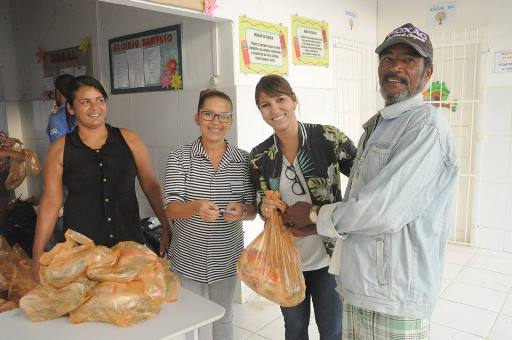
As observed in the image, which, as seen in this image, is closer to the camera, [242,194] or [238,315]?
[242,194]

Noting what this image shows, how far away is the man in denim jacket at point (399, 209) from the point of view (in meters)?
1.11

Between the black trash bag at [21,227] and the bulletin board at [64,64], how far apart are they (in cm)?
129

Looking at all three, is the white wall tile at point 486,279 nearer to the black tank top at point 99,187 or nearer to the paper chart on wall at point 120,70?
the black tank top at point 99,187

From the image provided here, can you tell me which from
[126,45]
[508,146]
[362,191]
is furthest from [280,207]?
[508,146]

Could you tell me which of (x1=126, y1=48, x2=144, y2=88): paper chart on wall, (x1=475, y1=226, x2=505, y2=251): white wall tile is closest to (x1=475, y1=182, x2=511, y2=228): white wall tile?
(x1=475, y1=226, x2=505, y2=251): white wall tile

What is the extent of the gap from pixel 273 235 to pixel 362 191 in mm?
454

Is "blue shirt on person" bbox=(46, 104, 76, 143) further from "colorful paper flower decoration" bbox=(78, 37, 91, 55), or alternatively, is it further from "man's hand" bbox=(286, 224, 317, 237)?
→ "man's hand" bbox=(286, 224, 317, 237)

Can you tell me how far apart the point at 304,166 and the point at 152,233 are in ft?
5.15

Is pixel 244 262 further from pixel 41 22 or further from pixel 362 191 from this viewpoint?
pixel 41 22

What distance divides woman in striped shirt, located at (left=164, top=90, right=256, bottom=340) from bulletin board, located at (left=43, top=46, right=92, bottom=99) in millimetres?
2193

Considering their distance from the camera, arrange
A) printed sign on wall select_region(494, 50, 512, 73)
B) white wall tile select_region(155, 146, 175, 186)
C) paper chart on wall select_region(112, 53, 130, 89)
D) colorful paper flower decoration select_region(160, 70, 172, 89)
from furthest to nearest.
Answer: printed sign on wall select_region(494, 50, 512, 73)
paper chart on wall select_region(112, 53, 130, 89)
white wall tile select_region(155, 146, 175, 186)
colorful paper flower decoration select_region(160, 70, 172, 89)

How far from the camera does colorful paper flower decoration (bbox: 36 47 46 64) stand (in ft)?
12.9

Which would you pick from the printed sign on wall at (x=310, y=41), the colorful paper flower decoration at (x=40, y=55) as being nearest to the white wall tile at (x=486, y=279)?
the printed sign on wall at (x=310, y=41)

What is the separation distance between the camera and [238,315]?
8.90 feet
